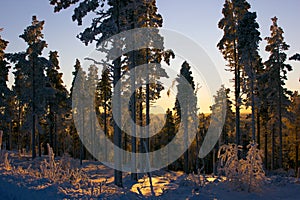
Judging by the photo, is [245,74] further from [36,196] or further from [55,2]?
[36,196]

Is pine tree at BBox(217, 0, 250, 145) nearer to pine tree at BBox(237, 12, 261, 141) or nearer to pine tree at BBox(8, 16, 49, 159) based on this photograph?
pine tree at BBox(237, 12, 261, 141)

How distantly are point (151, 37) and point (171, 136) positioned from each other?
123 ft

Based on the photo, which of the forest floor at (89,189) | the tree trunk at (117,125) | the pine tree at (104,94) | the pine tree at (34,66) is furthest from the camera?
the pine tree at (104,94)

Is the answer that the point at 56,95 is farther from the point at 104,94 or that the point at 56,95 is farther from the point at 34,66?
the point at 34,66

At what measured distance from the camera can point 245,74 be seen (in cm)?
2705

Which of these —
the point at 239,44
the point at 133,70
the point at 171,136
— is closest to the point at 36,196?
the point at 133,70

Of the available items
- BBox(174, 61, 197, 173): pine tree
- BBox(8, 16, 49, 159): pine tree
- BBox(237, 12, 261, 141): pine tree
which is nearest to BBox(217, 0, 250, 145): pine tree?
BBox(237, 12, 261, 141): pine tree

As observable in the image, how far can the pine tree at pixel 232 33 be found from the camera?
27.0 m

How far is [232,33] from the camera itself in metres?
27.3

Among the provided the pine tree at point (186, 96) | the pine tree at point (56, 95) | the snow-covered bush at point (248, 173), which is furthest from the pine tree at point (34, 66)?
the snow-covered bush at point (248, 173)

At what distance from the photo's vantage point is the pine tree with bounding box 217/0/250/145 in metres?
27.0

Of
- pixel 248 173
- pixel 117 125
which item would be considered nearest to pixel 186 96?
pixel 117 125

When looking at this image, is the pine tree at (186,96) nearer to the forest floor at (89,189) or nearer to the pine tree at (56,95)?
the pine tree at (56,95)

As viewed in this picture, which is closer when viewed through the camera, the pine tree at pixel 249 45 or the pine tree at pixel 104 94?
the pine tree at pixel 249 45
